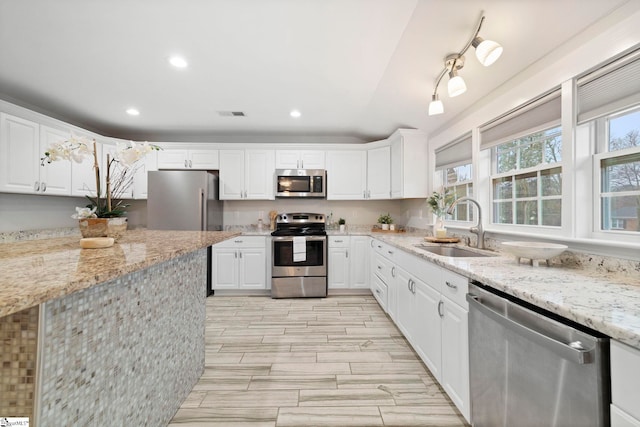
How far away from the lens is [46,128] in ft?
9.43

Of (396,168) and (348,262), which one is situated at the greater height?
(396,168)

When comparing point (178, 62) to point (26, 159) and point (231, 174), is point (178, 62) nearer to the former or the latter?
point (231, 174)

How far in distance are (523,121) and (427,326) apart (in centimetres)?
172

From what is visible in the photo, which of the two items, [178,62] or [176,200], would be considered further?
[176,200]

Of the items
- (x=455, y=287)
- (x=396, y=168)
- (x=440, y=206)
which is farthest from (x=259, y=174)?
(x=455, y=287)

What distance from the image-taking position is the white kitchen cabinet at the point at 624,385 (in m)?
0.69

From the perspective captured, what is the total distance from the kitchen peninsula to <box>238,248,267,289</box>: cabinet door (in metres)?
2.04

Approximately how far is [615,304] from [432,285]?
0.94 m

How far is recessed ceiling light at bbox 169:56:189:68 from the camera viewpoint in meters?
2.11

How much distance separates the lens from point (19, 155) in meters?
2.63

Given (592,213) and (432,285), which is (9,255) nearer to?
(432,285)

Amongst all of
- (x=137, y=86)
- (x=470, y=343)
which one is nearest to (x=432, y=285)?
(x=470, y=343)

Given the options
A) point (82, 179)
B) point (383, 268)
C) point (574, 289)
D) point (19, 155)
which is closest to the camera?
point (574, 289)

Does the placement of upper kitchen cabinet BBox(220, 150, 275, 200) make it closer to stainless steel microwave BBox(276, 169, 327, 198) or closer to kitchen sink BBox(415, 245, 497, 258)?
stainless steel microwave BBox(276, 169, 327, 198)
